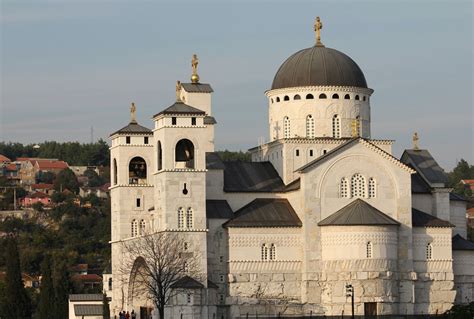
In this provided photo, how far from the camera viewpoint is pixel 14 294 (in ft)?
338

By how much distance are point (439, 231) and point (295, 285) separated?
9433 millimetres

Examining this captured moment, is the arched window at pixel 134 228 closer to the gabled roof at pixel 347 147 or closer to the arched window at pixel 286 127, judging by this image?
the arched window at pixel 286 127

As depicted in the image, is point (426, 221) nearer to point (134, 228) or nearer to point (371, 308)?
point (371, 308)

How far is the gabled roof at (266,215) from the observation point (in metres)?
90.2

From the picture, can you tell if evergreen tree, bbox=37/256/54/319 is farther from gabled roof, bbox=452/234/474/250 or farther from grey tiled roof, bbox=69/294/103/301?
gabled roof, bbox=452/234/474/250

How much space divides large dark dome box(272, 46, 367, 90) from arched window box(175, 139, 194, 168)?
9648mm

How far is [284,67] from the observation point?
9806cm

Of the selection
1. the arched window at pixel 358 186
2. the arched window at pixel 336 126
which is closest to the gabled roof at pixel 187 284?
the arched window at pixel 358 186

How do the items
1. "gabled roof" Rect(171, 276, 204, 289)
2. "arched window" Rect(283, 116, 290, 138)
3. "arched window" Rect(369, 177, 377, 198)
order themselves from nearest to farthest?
"gabled roof" Rect(171, 276, 204, 289) → "arched window" Rect(369, 177, 377, 198) → "arched window" Rect(283, 116, 290, 138)

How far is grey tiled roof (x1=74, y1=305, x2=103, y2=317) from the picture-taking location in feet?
333

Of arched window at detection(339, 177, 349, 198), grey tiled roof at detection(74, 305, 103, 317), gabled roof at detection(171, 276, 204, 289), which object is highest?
arched window at detection(339, 177, 349, 198)

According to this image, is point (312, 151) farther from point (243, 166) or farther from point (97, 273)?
point (97, 273)

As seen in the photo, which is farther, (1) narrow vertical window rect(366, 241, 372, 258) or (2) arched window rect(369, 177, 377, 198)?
(2) arched window rect(369, 177, 377, 198)

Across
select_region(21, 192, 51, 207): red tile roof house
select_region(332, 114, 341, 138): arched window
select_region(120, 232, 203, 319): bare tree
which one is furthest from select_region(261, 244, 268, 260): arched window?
select_region(21, 192, 51, 207): red tile roof house
